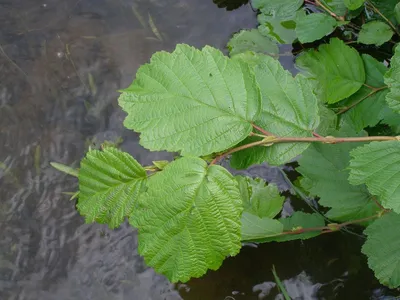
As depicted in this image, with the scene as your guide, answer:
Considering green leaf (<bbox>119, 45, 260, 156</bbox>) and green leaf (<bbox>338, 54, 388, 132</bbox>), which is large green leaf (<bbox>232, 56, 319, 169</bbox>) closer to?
green leaf (<bbox>119, 45, 260, 156</bbox>)

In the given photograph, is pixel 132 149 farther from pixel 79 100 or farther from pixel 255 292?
pixel 255 292

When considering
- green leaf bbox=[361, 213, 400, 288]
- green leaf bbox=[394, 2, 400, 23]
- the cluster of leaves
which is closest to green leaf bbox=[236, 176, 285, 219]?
green leaf bbox=[361, 213, 400, 288]

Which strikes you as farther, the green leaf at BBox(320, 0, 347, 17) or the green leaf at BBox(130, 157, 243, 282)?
the green leaf at BBox(320, 0, 347, 17)

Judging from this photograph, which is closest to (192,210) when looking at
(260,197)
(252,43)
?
(260,197)

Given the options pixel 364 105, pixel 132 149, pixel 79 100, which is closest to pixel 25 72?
pixel 79 100

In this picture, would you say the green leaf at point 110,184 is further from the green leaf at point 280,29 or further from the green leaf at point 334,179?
the green leaf at point 280,29
